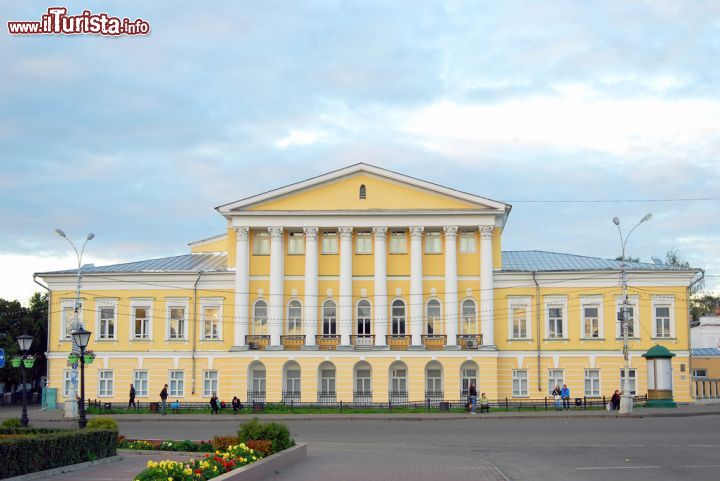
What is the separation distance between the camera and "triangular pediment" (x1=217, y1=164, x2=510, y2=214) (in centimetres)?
5641

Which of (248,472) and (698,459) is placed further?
(698,459)

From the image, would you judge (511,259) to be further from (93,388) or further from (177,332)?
(93,388)

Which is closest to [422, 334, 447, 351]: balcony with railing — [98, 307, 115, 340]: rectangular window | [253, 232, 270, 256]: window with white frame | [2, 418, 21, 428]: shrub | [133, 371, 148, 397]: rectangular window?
[253, 232, 270, 256]: window with white frame

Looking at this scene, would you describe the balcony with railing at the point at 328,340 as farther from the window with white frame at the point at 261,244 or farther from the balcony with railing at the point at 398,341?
the window with white frame at the point at 261,244

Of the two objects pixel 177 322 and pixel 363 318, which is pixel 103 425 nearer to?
pixel 363 318

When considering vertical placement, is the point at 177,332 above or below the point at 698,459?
above

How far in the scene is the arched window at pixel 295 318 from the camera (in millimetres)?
57188

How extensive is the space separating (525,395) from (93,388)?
1027 inches

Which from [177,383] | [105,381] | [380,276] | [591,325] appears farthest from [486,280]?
[105,381]

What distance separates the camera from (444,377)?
181 ft

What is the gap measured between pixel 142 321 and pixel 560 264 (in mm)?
26159

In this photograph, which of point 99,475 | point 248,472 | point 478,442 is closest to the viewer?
point 248,472

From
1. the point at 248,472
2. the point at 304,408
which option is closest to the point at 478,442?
the point at 248,472

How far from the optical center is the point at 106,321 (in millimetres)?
58156
